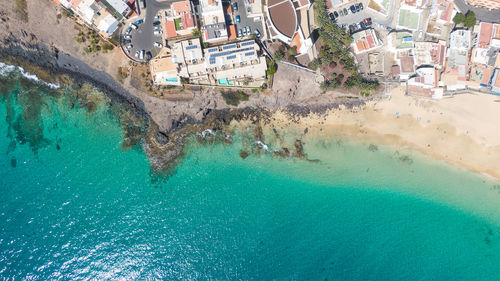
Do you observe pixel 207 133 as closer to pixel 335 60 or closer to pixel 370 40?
pixel 335 60

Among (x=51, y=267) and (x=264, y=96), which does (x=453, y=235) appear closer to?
(x=264, y=96)

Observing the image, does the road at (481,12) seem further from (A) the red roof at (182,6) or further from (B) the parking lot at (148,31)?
(B) the parking lot at (148,31)

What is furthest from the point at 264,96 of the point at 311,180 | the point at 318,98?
A: the point at 311,180

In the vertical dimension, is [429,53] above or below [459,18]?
below

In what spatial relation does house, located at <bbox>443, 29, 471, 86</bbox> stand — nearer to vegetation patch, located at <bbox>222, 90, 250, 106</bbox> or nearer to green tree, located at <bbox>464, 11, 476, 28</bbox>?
green tree, located at <bbox>464, 11, 476, 28</bbox>

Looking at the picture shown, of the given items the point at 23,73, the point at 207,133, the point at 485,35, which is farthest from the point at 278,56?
the point at 23,73
